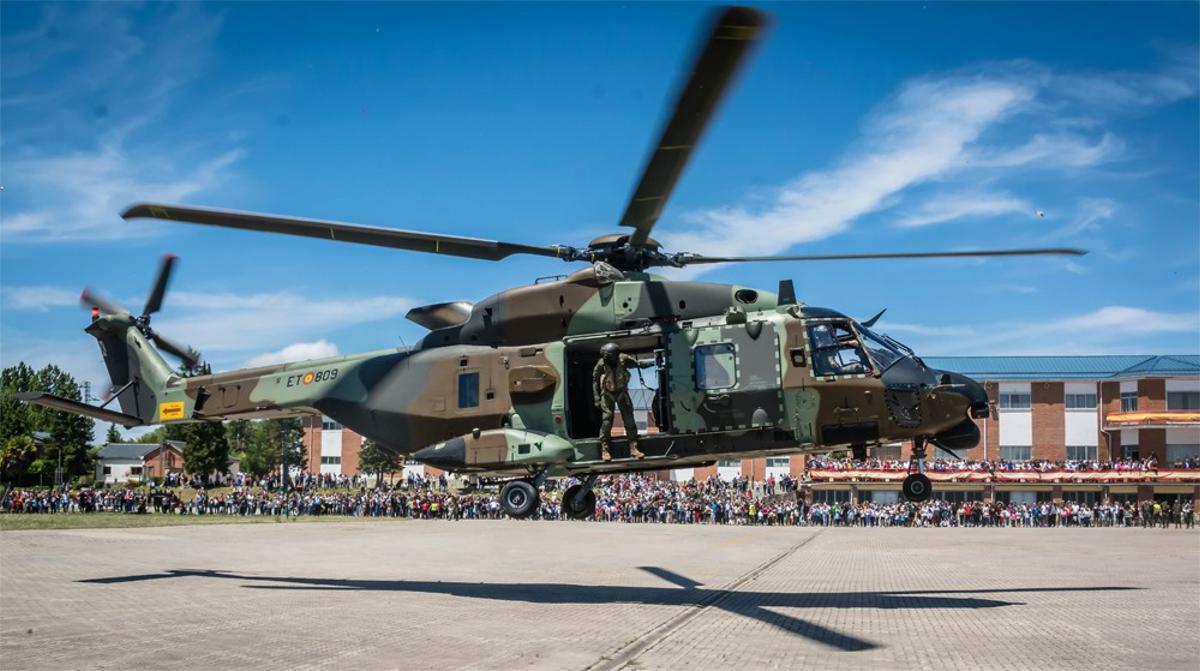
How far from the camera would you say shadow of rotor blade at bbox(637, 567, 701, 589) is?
20.0 metres

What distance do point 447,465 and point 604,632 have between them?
4.94m

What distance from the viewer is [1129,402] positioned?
224 feet

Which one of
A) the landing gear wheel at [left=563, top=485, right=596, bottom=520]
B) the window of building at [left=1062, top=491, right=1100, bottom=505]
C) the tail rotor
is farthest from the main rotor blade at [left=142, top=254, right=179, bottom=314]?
the window of building at [left=1062, top=491, right=1100, bottom=505]

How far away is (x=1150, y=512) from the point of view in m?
52.8

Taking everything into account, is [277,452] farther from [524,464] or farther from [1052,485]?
[524,464]

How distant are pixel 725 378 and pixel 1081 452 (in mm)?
62392

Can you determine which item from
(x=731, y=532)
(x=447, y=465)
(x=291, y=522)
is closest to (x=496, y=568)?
(x=447, y=465)

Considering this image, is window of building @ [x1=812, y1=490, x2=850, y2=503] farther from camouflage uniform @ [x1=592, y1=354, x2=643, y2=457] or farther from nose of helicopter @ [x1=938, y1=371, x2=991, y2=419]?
camouflage uniform @ [x1=592, y1=354, x2=643, y2=457]

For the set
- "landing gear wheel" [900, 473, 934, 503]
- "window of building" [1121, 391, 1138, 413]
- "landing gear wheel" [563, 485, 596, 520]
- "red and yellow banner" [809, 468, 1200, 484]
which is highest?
"window of building" [1121, 391, 1138, 413]

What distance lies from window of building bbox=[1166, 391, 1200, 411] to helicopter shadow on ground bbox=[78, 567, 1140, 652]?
55.5 metres

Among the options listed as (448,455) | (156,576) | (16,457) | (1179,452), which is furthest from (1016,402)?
(16,457)

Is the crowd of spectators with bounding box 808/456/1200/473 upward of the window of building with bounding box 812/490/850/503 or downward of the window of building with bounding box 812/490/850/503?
upward

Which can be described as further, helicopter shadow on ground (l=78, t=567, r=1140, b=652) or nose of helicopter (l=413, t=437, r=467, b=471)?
nose of helicopter (l=413, t=437, r=467, b=471)

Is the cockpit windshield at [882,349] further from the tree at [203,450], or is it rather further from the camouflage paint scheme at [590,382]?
the tree at [203,450]
